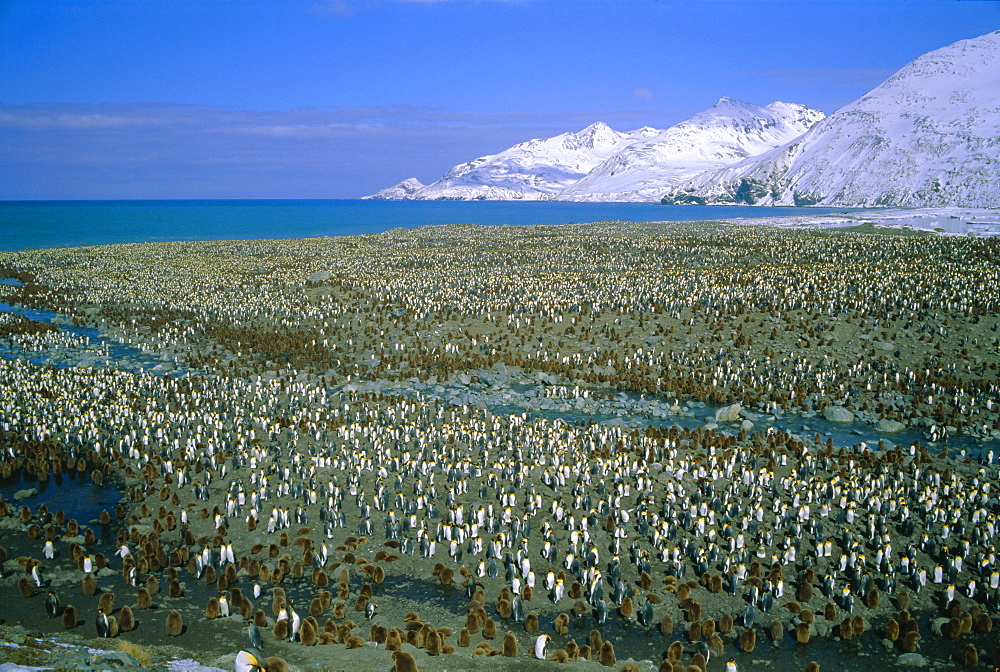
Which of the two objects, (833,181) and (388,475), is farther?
(833,181)

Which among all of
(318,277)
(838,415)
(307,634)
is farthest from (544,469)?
(318,277)

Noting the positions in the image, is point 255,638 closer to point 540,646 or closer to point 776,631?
point 540,646

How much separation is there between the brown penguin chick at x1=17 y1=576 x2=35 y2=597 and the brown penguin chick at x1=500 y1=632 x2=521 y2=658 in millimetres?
7141

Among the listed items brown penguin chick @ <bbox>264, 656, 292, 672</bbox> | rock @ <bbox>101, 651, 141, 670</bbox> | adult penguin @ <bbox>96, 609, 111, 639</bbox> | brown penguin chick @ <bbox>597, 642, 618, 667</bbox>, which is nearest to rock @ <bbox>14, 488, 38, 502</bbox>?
adult penguin @ <bbox>96, 609, 111, 639</bbox>

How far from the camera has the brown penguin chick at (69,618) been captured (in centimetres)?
877

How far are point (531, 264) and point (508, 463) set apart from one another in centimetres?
3251

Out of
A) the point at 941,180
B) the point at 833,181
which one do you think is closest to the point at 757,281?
the point at 941,180

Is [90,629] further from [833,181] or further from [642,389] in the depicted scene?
[833,181]

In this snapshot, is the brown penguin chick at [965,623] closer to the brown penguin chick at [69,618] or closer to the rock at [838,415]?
the rock at [838,415]

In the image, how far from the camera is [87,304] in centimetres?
3469

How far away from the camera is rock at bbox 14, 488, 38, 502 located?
13250 millimetres

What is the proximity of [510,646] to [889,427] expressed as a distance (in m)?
13.9

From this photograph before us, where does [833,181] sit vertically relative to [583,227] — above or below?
above

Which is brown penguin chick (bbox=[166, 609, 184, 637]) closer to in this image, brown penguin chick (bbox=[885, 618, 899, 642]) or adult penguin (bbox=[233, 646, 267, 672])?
adult penguin (bbox=[233, 646, 267, 672])
